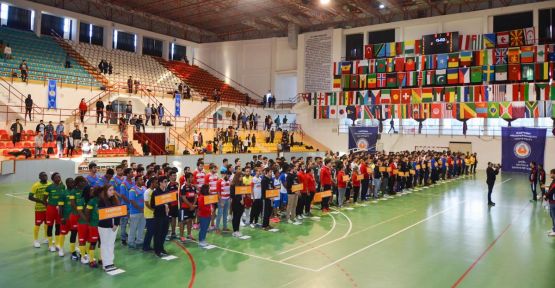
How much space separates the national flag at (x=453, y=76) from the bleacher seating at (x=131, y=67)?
23786 millimetres

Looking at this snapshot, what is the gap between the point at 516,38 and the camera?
3189cm

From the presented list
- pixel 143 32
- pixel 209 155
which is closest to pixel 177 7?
pixel 143 32

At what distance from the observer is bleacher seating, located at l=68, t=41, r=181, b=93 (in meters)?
34.0

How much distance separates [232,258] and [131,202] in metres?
2.56

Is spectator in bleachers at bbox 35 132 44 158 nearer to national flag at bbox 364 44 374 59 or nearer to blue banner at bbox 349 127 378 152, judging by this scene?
blue banner at bbox 349 127 378 152

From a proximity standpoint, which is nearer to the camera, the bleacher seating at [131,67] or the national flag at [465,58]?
the national flag at [465,58]

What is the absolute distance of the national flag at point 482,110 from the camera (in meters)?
32.5

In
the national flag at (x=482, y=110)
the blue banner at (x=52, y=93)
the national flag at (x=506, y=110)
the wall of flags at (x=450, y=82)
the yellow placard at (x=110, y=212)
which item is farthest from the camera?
the national flag at (x=482, y=110)

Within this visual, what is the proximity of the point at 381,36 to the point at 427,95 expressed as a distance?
7.45 m

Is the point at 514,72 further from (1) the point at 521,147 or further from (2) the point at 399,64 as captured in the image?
(2) the point at 399,64

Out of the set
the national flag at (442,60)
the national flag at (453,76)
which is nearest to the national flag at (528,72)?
the national flag at (453,76)

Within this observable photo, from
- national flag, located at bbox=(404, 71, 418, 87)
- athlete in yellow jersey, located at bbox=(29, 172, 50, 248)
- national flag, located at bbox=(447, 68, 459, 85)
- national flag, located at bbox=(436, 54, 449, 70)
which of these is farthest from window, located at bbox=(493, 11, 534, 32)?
athlete in yellow jersey, located at bbox=(29, 172, 50, 248)

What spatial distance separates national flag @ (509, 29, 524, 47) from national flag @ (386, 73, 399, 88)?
923 centimetres

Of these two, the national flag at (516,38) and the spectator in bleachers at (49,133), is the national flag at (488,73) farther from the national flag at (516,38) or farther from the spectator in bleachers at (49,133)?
the spectator in bleachers at (49,133)
